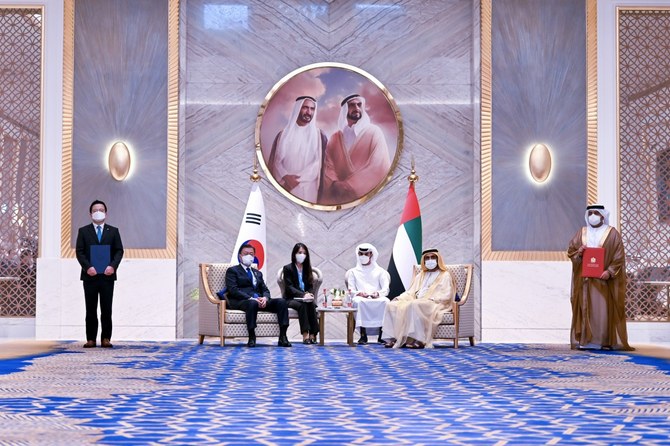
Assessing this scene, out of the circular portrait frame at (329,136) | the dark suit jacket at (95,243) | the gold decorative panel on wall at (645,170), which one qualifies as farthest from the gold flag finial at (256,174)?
the gold decorative panel on wall at (645,170)

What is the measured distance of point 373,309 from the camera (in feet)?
35.2

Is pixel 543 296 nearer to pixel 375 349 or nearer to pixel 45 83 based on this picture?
pixel 375 349

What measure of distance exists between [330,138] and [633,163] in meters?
3.43

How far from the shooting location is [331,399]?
5309 mm

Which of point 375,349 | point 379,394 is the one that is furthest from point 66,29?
point 379,394

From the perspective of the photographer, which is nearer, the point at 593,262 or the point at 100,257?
the point at 100,257

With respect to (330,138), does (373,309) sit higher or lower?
lower

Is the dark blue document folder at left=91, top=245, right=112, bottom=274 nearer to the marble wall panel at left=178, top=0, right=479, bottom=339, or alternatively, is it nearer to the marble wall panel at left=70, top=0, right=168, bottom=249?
the marble wall panel at left=70, top=0, right=168, bottom=249

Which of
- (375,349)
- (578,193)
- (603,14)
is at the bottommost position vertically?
(375,349)

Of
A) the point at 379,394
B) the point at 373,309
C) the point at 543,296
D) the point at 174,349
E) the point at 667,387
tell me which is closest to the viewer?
the point at 379,394

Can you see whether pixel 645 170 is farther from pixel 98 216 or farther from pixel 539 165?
pixel 98 216

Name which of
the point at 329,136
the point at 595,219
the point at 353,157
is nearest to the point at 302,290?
the point at 353,157

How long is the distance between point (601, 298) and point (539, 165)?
1.99 m

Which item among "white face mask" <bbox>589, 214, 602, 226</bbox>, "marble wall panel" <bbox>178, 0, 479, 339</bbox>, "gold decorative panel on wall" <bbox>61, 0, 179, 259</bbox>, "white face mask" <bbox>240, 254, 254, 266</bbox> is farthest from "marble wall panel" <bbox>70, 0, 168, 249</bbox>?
"white face mask" <bbox>589, 214, 602, 226</bbox>
